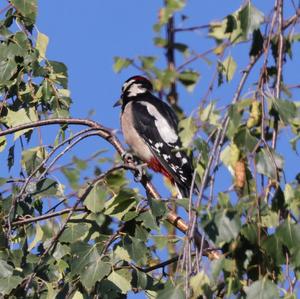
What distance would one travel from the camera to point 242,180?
2.41m

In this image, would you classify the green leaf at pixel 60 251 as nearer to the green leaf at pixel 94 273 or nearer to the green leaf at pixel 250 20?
the green leaf at pixel 94 273

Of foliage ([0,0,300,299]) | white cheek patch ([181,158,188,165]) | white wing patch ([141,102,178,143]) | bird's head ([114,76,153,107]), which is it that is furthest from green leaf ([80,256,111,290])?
Answer: bird's head ([114,76,153,107])

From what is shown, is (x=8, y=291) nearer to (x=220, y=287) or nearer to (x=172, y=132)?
(x=220, y=287)

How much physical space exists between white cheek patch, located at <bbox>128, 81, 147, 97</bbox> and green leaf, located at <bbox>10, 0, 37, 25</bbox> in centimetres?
214

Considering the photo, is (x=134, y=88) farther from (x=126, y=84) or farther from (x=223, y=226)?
(x=223, y=226)

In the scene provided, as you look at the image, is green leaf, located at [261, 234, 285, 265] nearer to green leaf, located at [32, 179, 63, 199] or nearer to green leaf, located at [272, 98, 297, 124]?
green leaf, located at [272, 98, 297, 124]

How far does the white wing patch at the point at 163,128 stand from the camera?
18.0 feet

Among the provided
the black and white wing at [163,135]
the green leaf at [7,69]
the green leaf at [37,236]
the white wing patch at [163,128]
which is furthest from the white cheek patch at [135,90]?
the green leaf at [37,236]

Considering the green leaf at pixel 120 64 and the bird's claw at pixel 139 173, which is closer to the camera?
the green leaf at pixel 120 64

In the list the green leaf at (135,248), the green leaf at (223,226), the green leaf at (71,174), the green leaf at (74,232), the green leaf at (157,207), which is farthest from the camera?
the green leaf at (74,232)

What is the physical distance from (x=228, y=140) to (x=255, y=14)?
1.18ft

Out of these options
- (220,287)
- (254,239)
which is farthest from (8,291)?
(254,239)

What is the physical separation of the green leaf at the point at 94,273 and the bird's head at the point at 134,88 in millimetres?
3092

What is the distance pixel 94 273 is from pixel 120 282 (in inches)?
5.6
